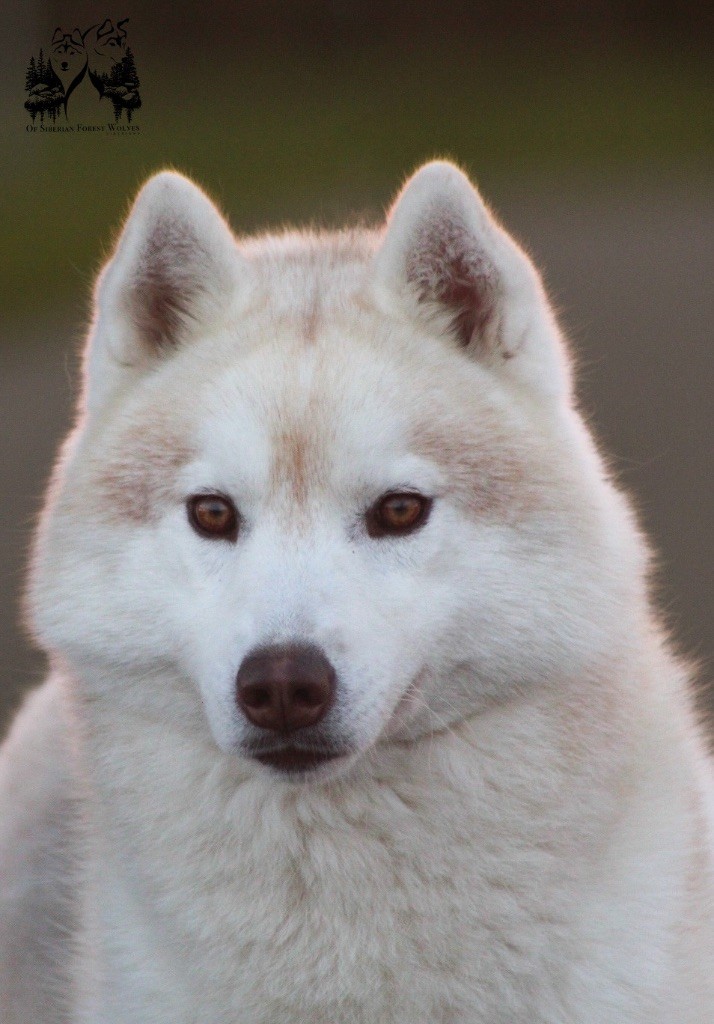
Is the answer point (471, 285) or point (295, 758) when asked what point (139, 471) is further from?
point (471, 285)

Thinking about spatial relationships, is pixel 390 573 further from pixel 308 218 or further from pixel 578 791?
pixel 308 218

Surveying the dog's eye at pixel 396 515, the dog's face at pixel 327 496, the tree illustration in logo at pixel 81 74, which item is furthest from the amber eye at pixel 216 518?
the tree illustration in logo at pixel 81 74

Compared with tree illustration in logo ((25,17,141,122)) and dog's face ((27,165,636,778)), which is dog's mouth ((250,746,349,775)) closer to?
dog's face ((27,165,636,778))

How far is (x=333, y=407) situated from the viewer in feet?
9.08

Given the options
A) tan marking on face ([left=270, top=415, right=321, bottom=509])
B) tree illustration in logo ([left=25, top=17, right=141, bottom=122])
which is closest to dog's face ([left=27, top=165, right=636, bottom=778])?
tan marking on face ([left=270, top=415, right=321, bottom=509])

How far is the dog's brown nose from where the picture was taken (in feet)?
8.20

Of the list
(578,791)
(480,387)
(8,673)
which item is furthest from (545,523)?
(8,673)

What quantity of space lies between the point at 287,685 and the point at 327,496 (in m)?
0.42

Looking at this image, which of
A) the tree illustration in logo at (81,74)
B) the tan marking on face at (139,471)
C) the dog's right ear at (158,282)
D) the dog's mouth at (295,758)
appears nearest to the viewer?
the dog's mouth at (295,758)

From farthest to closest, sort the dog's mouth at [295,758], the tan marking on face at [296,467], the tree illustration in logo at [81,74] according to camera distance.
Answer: the tree illustration in logo at [81,74] < the tan marking on face at [296,467] < the dog's mouth at [295,758]

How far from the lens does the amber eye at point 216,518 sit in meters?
2.80

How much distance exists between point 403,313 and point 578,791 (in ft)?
3.53

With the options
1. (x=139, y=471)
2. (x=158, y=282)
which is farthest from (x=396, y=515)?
(x=158, y=282)

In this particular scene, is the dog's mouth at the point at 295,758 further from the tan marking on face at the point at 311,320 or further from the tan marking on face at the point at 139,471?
the tan marking on face at the point at 311,320
